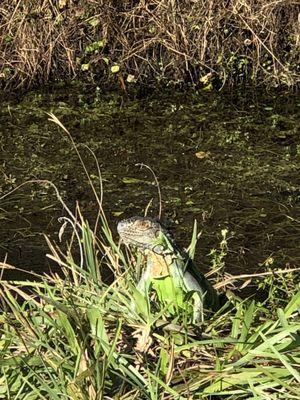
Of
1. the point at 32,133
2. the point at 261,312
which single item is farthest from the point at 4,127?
the point at 261,312

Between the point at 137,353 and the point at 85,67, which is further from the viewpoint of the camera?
the point at 85,67

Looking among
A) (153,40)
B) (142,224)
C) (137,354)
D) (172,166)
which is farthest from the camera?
(153,40)

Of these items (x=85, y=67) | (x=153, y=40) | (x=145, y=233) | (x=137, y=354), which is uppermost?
(x=145, y=233)

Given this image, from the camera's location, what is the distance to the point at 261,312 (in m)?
3.02

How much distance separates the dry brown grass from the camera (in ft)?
26.8

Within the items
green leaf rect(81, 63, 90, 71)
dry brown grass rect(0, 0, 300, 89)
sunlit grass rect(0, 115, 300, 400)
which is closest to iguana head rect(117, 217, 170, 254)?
sunlit grass rect(0, 115, 300, 400)

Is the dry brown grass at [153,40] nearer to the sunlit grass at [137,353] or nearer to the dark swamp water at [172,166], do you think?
the dark swamp water at [172,166]

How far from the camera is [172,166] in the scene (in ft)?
21.2

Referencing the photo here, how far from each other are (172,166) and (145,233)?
138 inches

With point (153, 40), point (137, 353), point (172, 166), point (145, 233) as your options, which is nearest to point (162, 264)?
point (145, 233)

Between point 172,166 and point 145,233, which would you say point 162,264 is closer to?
point 145,233

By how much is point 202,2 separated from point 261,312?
569 cm

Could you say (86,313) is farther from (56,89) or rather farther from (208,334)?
(56,89)

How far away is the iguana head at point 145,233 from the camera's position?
2986mm
